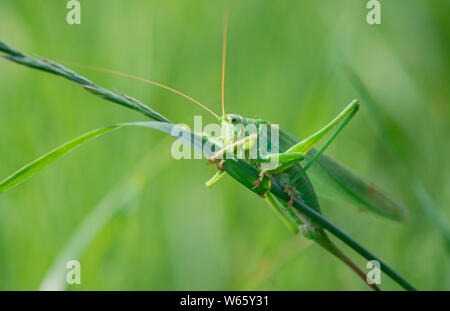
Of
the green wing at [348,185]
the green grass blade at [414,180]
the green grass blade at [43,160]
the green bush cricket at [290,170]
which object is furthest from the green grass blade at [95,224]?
the green grass blade at [414,180]

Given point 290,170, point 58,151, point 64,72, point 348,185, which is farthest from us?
point 348,185

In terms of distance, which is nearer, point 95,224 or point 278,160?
point 278,160

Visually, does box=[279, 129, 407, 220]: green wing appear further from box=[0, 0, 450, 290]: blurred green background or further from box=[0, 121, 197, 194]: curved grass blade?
box=[0, 121, 197, 194]: curved grass blade

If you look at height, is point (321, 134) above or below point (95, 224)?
above

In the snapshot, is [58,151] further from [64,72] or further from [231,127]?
[231,127]

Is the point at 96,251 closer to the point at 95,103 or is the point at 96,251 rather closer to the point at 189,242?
the point at 189,242

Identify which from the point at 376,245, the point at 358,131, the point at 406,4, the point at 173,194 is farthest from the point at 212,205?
the point at 406,4

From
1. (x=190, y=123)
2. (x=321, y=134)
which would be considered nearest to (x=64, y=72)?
(x=321, y=134)

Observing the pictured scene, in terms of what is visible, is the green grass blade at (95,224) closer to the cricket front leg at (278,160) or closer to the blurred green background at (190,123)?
the blurred green background at (190,123)

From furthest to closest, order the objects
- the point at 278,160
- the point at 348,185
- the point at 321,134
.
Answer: the point at 348,185 → the point at 321,134 → the point at 278,160
